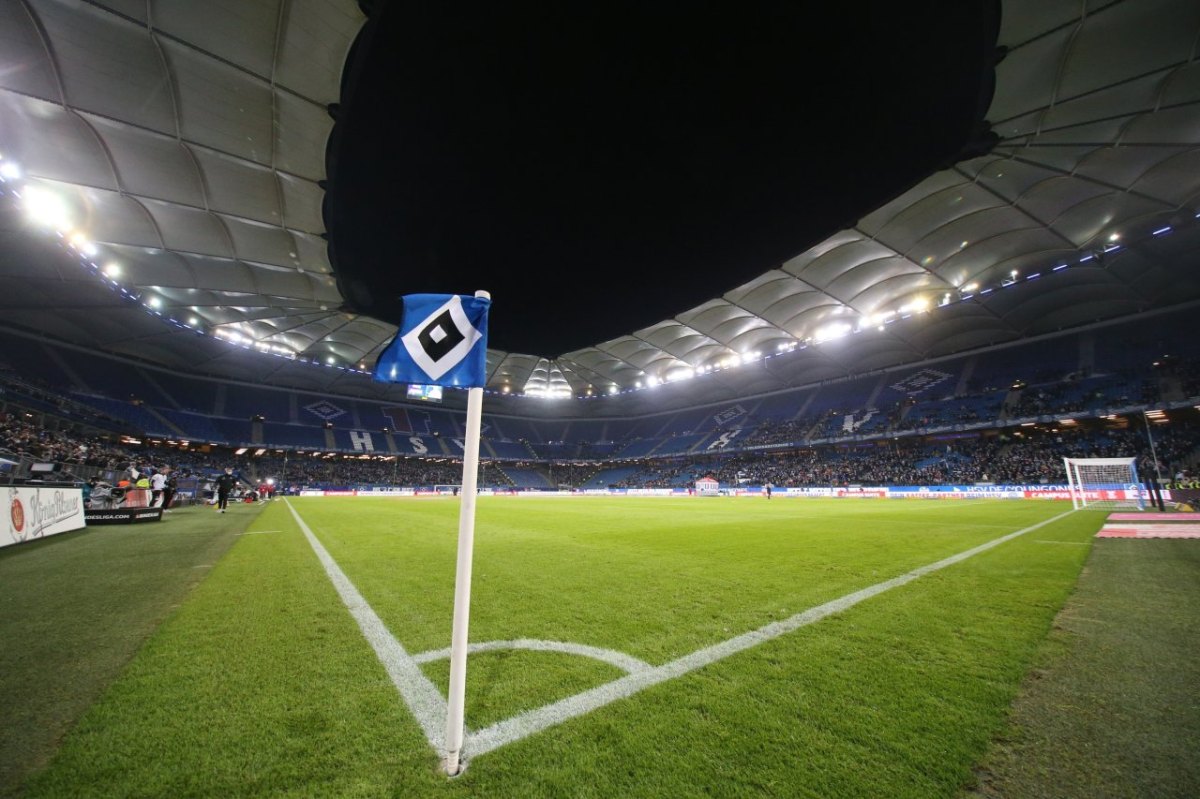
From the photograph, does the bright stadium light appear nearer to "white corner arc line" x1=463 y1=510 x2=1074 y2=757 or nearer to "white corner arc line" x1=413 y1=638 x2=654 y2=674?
"white corner arc line" x1=413 y1=638 x2=654 y2=674

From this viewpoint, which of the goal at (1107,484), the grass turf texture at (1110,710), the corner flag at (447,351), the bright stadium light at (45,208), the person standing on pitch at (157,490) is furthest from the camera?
the goal at (1107,484)

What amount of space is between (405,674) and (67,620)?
11.5 ft

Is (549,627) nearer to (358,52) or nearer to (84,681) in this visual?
(84,681)

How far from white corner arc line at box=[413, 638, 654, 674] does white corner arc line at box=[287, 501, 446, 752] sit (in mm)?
161

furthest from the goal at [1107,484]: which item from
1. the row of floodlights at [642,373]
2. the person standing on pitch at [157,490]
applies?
the person standing on pitch at [157,490]

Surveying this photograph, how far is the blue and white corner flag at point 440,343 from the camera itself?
2400mm

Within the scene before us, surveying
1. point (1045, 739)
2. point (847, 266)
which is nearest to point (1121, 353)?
point (847, 266)

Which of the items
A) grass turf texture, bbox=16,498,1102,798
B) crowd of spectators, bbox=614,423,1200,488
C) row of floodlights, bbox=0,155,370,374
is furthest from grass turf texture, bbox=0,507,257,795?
crowd of spectators, bbox=614,423,1200,488

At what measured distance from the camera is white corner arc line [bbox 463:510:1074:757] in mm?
2029

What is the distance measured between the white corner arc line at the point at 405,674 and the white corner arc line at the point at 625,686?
0.80 feet

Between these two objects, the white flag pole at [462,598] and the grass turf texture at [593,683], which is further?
the white flag pole at [462,598]

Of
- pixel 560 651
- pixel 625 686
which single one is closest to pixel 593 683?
pixel 625 686

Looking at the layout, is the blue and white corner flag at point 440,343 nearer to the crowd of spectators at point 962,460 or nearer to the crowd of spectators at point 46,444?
the crowd of spectators at point 46,444

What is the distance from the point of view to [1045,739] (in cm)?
192
